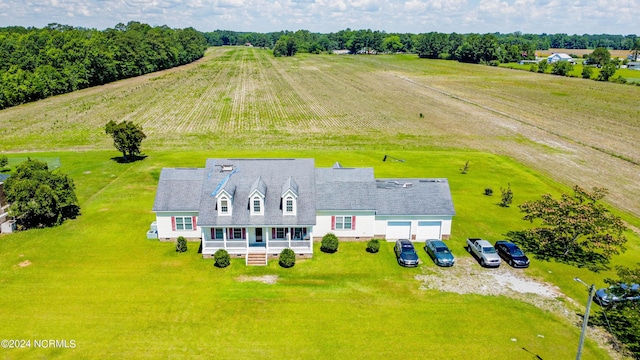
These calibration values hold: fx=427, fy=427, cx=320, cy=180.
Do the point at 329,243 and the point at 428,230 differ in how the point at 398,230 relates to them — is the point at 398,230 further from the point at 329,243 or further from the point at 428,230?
the point at 329,243

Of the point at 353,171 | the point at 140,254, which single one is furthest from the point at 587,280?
the point at 140,254

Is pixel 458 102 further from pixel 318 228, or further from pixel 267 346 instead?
pixel 267 346

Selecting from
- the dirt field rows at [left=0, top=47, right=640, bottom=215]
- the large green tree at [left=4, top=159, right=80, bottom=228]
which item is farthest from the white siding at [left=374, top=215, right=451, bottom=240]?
the large green tree at [left=4, top=159, right=80, bottom=228]

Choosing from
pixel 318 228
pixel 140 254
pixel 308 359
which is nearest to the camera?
pixel 308 359

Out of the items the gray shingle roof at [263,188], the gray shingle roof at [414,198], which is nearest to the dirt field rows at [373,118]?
the gray shingle roof at [414,198]

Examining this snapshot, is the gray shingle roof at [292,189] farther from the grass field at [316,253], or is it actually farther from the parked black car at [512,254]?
the parked black car at [512,254]

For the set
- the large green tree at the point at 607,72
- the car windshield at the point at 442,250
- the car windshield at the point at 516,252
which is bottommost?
the car windshield at the point at 442,250

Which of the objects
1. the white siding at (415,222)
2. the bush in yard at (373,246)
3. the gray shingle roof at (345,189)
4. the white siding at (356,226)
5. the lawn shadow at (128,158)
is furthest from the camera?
the lawn shadow at (128,158)

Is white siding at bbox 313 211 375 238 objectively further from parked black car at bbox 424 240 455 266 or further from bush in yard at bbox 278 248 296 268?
parked black car at bbox 424 240 455 266
